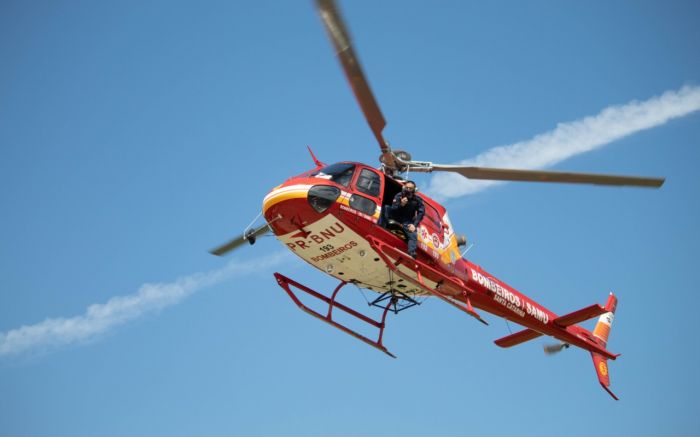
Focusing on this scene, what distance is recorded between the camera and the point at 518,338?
2094 centimetres

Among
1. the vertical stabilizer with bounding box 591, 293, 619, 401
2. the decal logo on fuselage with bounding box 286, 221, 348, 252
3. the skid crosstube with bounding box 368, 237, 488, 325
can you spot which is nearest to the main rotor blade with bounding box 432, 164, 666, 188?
the skid crosstube with bounding box 368, 237, 488, 325

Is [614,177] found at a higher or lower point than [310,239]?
higher

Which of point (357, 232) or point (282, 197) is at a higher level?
point (282, 197)

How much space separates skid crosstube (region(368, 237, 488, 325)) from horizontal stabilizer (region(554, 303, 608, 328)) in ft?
10.6

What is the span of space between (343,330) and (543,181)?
524 cm

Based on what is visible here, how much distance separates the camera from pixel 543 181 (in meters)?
16.5

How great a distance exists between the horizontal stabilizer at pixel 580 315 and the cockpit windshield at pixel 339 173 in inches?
268

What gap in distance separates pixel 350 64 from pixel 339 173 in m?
3.65

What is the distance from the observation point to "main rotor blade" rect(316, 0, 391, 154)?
11500 mm

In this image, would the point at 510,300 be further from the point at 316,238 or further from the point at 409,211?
the point at 316,238

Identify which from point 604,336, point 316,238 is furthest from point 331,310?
point 604,336

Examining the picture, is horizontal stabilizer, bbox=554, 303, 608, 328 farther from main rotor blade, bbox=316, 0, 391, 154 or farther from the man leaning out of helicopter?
main rotor blade, bbox=316, 0, 391, 154

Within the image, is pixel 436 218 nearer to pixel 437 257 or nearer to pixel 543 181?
pixel 437 257

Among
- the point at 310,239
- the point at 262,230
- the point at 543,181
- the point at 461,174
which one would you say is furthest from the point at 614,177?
the point at 262,230
